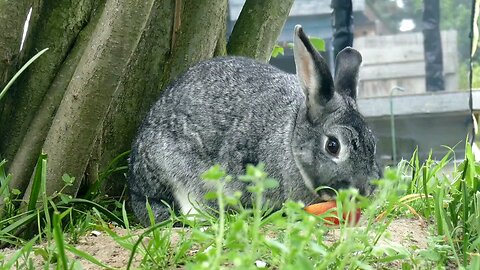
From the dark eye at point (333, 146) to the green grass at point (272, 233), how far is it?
1.34ft

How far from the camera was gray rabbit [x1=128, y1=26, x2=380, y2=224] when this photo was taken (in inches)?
150

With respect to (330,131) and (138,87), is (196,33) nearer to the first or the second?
(138,87)

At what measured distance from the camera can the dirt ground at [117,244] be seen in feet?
9.21

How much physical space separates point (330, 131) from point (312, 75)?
0.30 m

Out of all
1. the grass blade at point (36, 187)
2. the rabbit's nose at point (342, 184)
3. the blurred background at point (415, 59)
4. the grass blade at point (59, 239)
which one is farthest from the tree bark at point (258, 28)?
the grass blade at point (59, 239)

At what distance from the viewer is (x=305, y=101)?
4.02 meters

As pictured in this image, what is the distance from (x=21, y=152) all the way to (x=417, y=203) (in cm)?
198

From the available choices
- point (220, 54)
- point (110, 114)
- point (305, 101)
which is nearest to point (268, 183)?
point (305, 101)

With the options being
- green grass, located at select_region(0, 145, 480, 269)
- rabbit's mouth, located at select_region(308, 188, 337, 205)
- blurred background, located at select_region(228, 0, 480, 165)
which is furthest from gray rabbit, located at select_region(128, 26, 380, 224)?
blurred background, located at select_region(228, 0, 480, 165)

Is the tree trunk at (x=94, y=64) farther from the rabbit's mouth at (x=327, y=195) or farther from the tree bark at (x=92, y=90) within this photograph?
the rabbit's mouth at (x=327, y=195)

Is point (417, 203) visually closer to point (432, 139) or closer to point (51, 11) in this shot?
point (51, 11)

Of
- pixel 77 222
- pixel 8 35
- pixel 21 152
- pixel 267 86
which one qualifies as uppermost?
pixel 8 35

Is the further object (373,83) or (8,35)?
(373,83)

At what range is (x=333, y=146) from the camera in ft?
12.3
